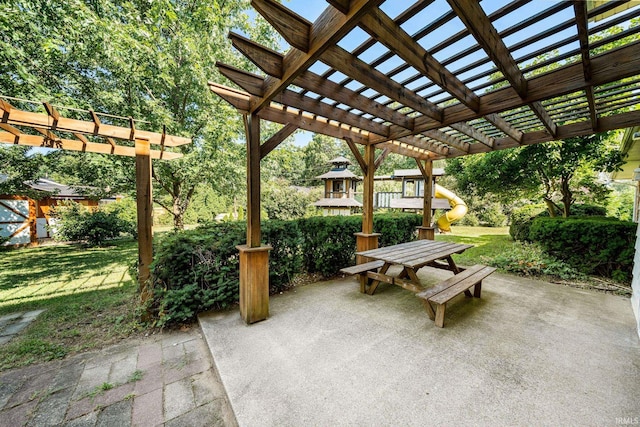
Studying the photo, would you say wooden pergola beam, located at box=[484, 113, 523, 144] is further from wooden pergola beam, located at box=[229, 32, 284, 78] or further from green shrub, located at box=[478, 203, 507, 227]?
green shrub, located at box=[478, 203, 507, 227]

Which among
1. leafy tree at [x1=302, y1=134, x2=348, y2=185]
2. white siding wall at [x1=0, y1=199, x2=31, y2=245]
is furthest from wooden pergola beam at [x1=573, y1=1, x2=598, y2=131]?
leafy tree at [x1=302, y1=134, x2=348, y2=185]

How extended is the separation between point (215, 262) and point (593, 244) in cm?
691

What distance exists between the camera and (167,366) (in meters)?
2.20

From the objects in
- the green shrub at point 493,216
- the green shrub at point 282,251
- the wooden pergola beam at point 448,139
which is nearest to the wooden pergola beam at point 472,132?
the wooden pergola beam at point 448,139

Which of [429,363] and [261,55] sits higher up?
[261,55]

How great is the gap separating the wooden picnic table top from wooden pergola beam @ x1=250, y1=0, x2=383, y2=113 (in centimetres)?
241

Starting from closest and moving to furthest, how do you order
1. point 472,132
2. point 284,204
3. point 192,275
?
point 192,275
point 472,132
point 284,204

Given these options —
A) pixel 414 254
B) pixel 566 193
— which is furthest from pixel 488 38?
pixel 566 193

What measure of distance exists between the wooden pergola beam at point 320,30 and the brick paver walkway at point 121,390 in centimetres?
274

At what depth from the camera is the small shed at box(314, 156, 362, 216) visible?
1482cm

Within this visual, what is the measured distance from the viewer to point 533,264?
4977mm

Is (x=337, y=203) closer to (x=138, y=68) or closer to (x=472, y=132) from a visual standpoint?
(x=472, y=132)

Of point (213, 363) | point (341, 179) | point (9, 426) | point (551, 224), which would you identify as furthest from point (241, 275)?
point (341, 179)

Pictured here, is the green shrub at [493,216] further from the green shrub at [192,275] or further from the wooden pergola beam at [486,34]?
the green shrub at [192,275]
